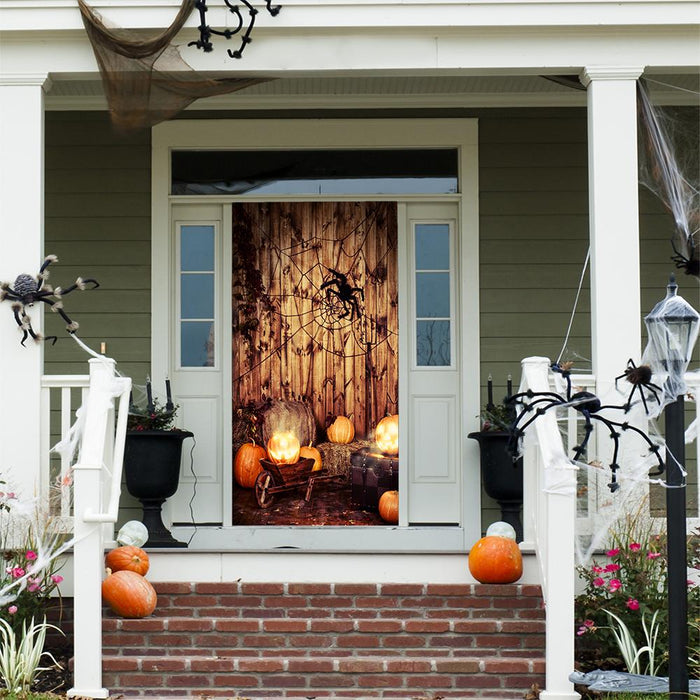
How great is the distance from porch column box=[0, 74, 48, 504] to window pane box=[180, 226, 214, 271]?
1.60 metres

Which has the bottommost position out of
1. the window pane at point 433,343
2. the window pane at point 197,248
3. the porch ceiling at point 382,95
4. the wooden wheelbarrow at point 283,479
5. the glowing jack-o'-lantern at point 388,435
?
the wooden wheelbarrow at point 283,479

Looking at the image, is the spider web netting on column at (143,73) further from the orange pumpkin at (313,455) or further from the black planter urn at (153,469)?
the orange pumpkin at (313,455)

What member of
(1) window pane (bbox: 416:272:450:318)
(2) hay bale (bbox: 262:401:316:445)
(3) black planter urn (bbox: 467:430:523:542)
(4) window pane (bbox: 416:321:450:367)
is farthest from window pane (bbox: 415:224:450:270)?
(2) hay bale (bbox: 262:401:316:445)

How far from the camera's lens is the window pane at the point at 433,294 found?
695 cm

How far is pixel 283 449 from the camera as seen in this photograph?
7742mm

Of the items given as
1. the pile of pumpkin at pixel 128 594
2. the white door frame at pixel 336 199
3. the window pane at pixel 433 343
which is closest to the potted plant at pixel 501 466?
the white door frame at pixel 336 199

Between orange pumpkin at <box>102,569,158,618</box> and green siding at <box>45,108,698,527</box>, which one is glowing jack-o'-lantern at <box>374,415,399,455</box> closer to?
green siding at <box>45,108,698,527</box>

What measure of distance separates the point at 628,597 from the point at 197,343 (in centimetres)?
336

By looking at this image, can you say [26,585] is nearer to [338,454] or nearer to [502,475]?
[502,475]

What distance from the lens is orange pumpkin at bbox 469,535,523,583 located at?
16.5 ft

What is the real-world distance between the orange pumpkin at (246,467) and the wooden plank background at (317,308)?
48cm

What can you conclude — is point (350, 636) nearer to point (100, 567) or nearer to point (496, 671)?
point (496, 671)

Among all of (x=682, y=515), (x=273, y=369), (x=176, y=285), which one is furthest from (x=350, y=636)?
(x=273, y=369)

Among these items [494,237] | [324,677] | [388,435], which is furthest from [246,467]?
[324,677]
